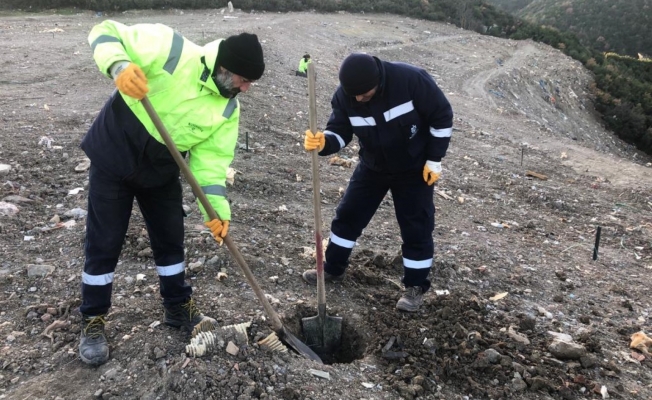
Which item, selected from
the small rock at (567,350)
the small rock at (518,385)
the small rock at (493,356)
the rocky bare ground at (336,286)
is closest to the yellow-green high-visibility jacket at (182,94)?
the rocky bare ground at (336,286)

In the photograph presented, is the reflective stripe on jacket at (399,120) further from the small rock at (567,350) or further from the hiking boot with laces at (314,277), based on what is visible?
the small rock at (567,350)

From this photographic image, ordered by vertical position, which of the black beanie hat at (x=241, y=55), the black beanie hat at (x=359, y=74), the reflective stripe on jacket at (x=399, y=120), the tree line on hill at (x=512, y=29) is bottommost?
the tree line on hill at (x=512, y=29)

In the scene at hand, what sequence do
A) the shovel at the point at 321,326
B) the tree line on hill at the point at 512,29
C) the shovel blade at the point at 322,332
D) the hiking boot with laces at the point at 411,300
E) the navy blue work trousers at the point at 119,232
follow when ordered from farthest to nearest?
1. the tree line on hill at the point at 512,29
2. the hiking boot with laces at the point at 411,300
3. the shovel blade at the point at 322,332
4. the shovel at the point at 321,326
5. the navy blue work trousers at the point at 119,232

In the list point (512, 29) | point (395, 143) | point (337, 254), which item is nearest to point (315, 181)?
point (395, 143)

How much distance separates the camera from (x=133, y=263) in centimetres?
404

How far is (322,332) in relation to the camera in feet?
12.2

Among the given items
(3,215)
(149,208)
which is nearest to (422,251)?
(149,208)

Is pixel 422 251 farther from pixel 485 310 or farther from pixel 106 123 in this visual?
pixel 106 123

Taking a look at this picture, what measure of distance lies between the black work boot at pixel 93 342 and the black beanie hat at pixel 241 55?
5.34ft

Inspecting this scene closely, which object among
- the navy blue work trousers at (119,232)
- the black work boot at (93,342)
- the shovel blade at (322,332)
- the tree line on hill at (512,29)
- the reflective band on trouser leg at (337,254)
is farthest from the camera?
the tree line on hill at (512,29)

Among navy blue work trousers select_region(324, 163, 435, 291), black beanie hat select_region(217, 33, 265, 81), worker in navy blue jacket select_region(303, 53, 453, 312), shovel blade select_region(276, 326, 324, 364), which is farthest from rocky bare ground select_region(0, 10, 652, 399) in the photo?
black beanie hat select_region(217, 33, 265, 81)

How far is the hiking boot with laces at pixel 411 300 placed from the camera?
381 cm

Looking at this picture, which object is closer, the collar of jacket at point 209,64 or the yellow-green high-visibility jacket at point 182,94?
the yellow-green high-visibility jacket at point 182,94

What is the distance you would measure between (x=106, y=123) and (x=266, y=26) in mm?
13935
